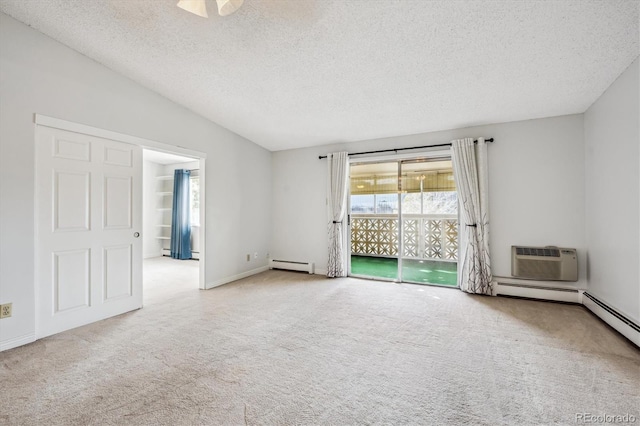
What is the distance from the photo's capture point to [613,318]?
2.72 metres

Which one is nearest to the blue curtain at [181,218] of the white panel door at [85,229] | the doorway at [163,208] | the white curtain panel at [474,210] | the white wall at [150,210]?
the doorway at [163,208]

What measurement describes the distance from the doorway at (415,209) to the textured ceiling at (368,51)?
1026mm

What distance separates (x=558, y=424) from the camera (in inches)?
59.9

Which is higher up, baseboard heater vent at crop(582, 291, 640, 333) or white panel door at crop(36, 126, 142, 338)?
white panel door at crop(36, 126, 142, 338)

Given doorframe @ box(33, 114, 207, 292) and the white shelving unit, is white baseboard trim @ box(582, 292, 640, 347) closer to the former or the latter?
doorframe @ box(33, 114, 207, 292)

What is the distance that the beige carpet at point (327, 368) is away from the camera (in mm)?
1616

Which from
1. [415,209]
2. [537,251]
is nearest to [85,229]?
[415,209]

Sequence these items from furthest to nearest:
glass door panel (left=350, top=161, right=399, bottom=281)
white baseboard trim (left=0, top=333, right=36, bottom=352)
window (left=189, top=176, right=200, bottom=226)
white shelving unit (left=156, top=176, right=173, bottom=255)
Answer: white shelving unit (left=156, top=176, right=173, bottom=255) < window (left=189, top=176, right=200, bottom=226) < glass door panel (left=350, top=161, right=399, bottom=281) < white baseboard trim (left=0, top=333, right=36, bottom=352)

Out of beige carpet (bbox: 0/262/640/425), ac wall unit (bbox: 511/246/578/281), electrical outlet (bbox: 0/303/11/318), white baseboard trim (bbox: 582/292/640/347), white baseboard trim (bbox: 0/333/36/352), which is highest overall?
ac wall unit (bbox: 511/246/578/281)

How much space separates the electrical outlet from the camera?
92.3 inches

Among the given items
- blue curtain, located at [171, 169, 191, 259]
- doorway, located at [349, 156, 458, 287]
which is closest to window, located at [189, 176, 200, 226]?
blue curtain, located at [171, 169, 191, 259]

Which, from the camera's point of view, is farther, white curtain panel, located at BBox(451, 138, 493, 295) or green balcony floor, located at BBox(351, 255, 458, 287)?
green balcony floor, located at BBox(351, 255, 458, 287)

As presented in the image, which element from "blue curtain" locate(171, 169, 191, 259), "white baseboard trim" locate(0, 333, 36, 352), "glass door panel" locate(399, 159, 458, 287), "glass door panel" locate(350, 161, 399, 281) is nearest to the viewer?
"white baseboard trim" locate(0, 333, 36, 352)

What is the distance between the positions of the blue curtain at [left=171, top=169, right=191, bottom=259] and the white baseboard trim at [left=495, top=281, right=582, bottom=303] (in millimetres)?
6558
